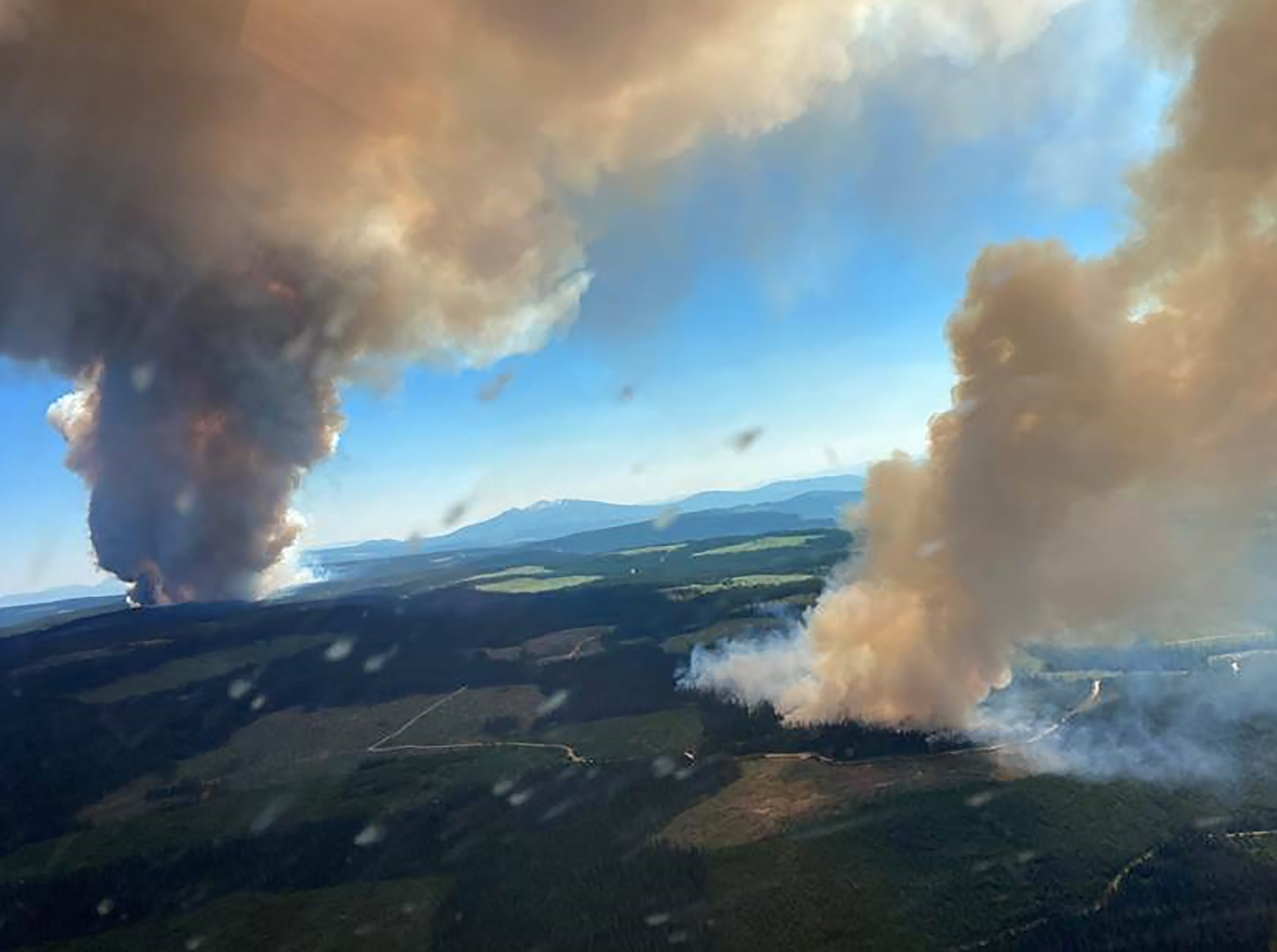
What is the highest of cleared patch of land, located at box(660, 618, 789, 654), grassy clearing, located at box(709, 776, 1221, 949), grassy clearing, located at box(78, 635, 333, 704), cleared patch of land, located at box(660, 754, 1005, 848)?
grassy clearing, located at box(78, 635, 333, 704)

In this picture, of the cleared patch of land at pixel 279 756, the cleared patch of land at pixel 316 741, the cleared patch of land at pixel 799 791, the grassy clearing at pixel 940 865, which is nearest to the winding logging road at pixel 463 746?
the cleared patch of land at pixel 316 741

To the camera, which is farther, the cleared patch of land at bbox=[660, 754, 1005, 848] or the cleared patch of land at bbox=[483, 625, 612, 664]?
the cleared patch of land at bbox=[483, 625, 612, 664]

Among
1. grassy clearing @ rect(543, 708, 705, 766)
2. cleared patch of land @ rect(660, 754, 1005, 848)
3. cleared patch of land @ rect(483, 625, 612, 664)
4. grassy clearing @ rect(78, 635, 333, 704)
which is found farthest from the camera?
cleared patch of land @ rect(483, 625, 612, 664)

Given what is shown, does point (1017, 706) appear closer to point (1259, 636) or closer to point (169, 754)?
point (1259, 636)

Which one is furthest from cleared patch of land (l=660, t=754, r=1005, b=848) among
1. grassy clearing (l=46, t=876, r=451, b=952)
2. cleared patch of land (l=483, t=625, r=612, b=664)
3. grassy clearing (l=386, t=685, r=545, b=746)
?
cleared patch of land (l=483, t=625, r=612, b=664)

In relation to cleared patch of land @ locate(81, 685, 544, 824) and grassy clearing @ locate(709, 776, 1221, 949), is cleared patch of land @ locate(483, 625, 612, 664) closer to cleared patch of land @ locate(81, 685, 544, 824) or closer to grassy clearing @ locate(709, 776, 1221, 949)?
cleared patch of land @ locate(81, 685, 544, 824)

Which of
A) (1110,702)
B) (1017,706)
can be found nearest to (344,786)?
(1017,706)

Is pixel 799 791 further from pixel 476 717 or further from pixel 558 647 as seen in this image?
pixel 558 647
